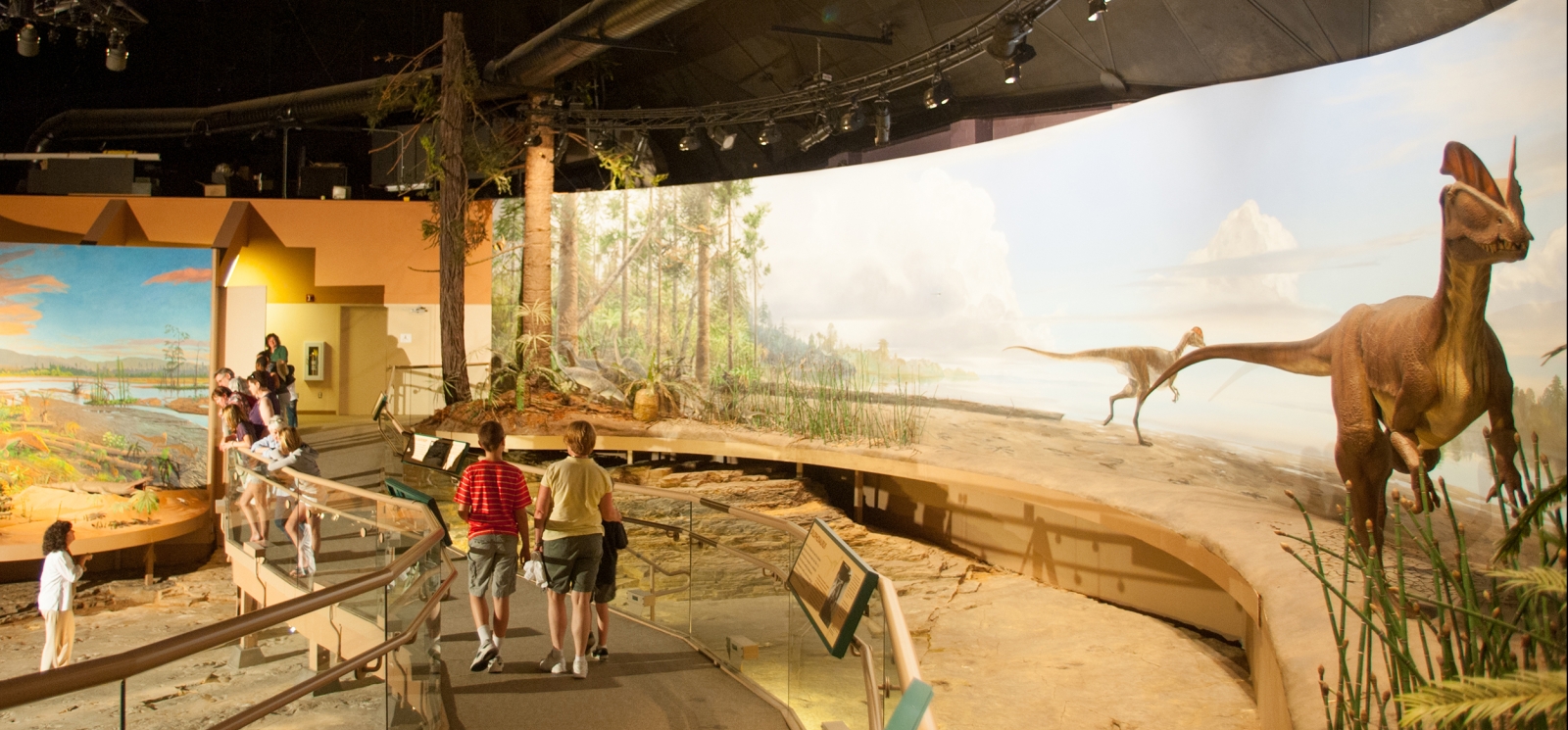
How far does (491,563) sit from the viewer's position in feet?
12.8

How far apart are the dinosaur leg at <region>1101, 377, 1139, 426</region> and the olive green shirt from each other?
4.40 m

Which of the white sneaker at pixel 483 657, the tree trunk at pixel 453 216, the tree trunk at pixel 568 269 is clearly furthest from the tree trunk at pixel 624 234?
the white sneaker at pixel 483 657

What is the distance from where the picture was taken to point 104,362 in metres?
9.45

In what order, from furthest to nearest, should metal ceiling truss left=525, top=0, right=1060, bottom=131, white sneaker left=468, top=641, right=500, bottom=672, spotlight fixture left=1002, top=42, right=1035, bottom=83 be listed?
metal ceiling truss left=525, top=0, right=1060, bottom=131
spotlight fixture left=1002, top=42, right=1035, bottom=83
white sneaker left=468, top=641, right=500, bottom=672

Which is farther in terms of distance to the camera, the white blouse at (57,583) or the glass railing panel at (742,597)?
the white blouse at (57,583)

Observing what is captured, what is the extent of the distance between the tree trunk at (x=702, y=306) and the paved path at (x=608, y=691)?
23.6 ft

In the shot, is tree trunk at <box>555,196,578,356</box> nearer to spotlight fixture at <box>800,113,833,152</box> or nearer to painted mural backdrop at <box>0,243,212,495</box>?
painted mural backdrop at <box>0,243,212,495</box>

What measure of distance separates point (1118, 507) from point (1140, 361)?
1247mm

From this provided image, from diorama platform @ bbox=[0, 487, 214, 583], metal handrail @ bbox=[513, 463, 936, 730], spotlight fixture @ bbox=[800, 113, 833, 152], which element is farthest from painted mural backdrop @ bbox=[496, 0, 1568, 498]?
diorama platform @ bbox=[0, 487, 214, 583]

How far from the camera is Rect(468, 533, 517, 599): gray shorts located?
389cm

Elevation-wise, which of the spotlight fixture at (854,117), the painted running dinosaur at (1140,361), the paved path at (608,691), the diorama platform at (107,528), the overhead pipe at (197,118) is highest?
the overhead pipe at (197,118)

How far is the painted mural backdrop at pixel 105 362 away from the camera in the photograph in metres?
9.23

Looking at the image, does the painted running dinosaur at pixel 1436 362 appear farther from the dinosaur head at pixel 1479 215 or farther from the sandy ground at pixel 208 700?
the sandy ground at pixel 208 700

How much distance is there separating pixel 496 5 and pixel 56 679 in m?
11.9
